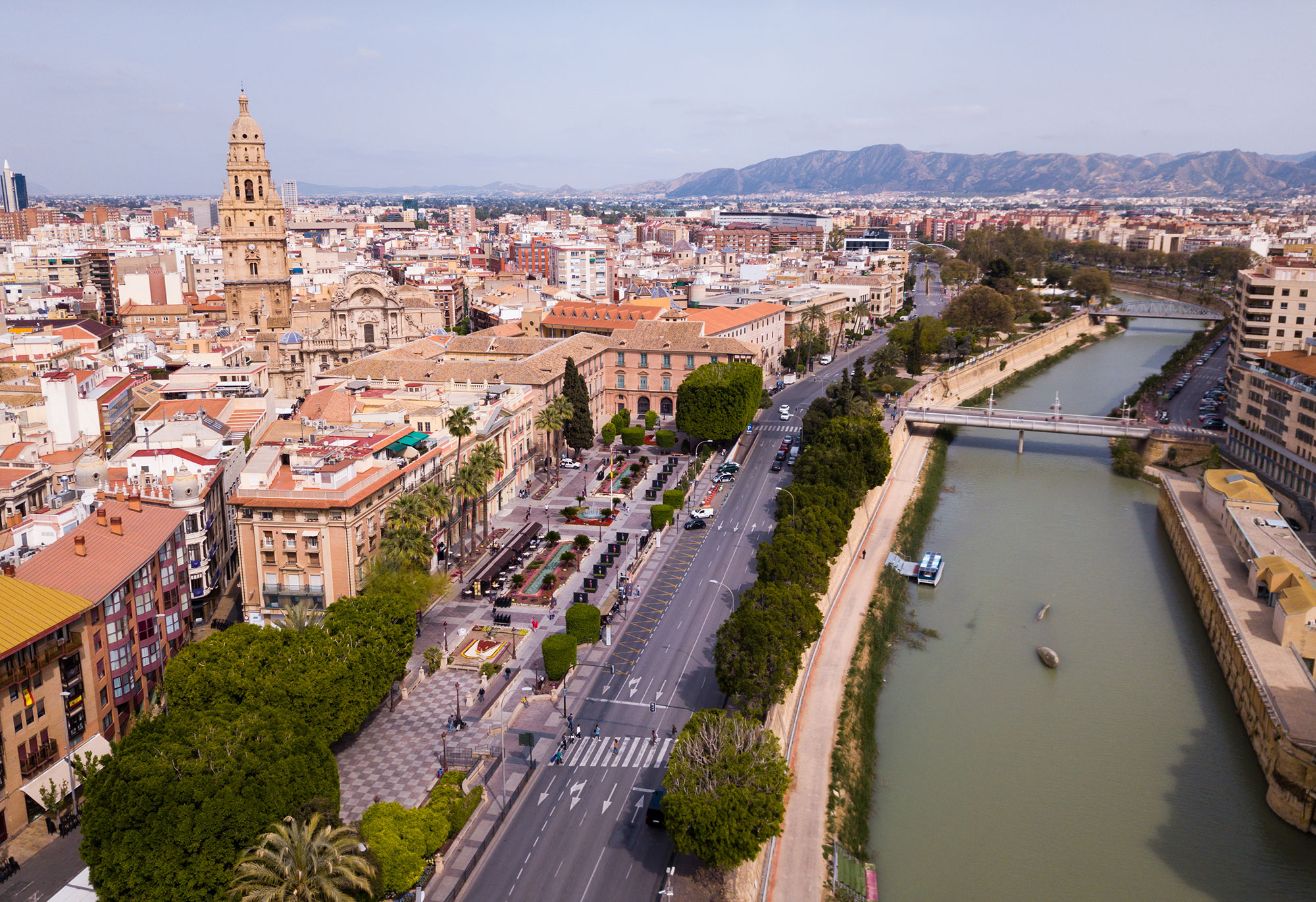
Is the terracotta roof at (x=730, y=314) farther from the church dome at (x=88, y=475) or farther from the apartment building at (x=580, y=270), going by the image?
the church dome at (x=88, y=475)

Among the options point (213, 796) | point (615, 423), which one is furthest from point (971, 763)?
point (615, 423)

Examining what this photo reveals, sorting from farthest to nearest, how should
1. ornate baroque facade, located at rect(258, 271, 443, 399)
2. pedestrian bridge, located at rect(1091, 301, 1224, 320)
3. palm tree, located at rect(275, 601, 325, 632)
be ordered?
1. pedestrian bridge, located at rect(1091, 301, 1224, 320)
2. ornate baroque facade, located at rect(258, 271, 443, 399)
3. palm tree, located at rect(275, 601, 325, 632)

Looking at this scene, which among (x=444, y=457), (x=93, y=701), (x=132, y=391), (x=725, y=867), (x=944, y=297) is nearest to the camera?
(x=725, y=867)

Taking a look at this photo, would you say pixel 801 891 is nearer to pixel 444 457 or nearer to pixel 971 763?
pixel 971 763

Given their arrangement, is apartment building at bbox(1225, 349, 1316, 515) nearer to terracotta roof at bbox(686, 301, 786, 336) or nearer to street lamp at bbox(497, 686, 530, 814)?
terracotta roof at bbox(686, 301, 786, 336)

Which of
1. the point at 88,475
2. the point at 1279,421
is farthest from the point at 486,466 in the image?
the point at 1279,421

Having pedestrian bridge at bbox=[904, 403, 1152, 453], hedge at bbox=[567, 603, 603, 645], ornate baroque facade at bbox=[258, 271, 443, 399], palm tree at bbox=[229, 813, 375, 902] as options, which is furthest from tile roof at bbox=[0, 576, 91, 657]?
pedestrian bridge at bbox=[904, 403, 1152, 453]
